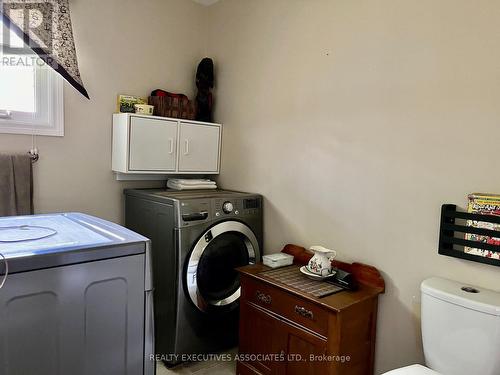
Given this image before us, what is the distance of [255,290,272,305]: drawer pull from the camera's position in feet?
6.58

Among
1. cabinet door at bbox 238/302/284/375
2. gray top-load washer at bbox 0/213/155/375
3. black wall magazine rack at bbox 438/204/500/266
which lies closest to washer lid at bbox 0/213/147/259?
Answer: gray top-load washer at bbox 0/213/155/375

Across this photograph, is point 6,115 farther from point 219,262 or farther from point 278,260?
point 278,260

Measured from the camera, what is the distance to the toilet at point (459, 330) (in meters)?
1.39

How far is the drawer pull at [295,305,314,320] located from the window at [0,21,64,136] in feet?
6.12

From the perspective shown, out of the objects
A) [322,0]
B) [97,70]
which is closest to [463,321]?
[322,0]

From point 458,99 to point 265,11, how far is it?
1.52 meters

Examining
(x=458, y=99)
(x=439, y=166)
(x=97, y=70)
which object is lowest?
(x=439, y=166)

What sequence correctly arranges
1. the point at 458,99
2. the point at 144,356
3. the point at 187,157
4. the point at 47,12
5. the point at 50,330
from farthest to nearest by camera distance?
the point at 187,157
the point at 47,12
the point at 458,99
the point at 144,356
the point at 50,330

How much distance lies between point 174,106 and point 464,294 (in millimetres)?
2175

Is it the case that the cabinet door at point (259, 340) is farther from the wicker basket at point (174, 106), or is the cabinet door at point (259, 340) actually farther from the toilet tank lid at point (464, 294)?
the wicker basket at point (174, 106)

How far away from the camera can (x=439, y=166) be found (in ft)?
5.70

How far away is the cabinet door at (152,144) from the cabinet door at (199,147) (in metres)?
0.08

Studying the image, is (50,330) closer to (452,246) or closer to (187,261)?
(187,261)

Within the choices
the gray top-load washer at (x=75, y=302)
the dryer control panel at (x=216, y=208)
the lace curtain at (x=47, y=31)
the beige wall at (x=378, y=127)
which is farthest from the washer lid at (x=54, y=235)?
the beige wall at (x=378, y=127)
